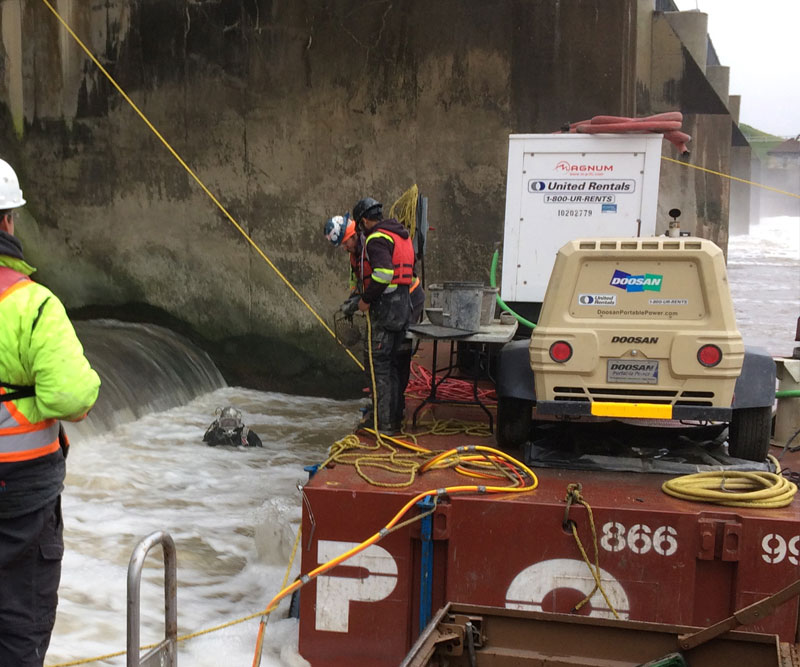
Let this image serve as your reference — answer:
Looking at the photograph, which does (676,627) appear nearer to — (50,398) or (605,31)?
(50,398)

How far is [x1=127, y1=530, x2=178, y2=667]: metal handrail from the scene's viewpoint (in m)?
2.62

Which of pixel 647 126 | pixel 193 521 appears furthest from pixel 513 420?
pixel 193 521

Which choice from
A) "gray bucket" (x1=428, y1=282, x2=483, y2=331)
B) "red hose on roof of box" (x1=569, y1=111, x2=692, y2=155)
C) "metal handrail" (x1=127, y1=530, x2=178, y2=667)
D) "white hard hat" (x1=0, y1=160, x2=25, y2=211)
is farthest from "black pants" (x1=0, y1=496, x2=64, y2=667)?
"red hose on roof of box" (x1=569, y1=111, x2=692, y2=155)

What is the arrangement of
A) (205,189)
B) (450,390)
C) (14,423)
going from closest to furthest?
(14,423)
(450,390)
(205,189)

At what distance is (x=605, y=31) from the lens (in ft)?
31.7

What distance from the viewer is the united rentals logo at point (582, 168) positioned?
6855 millimetres

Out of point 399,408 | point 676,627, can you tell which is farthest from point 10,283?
point 399,408

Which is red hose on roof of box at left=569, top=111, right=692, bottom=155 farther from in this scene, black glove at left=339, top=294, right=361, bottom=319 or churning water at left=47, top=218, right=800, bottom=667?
churning water at left=47, top=218, right=800, bottom=667

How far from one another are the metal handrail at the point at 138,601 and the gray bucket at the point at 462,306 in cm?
290

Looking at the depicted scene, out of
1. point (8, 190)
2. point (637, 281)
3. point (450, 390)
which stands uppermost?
point (8, 190)

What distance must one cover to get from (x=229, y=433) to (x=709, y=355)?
595 centimetres

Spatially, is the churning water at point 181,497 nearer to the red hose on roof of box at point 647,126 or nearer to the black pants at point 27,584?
the black pants at point 27,584

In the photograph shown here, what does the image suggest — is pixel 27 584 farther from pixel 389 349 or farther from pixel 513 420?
pixel 389 349

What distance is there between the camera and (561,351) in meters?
4.21
